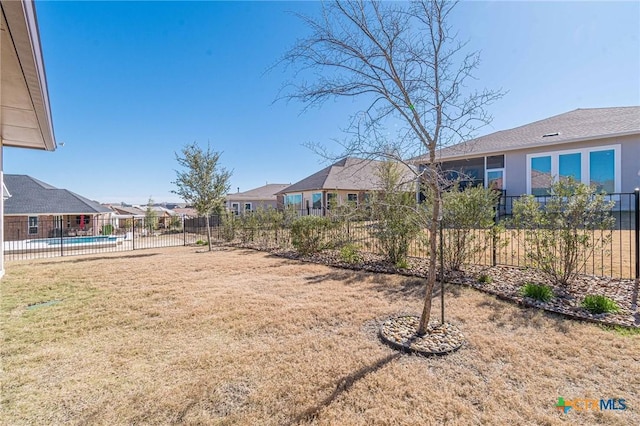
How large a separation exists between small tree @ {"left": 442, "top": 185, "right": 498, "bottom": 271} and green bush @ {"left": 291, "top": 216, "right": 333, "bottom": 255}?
11.8 ft

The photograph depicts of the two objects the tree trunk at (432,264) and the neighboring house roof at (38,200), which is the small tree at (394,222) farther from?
the neighboring house roof at (38,200)

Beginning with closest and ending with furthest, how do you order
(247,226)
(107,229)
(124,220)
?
(247,226) → (107,229) → (124,220)

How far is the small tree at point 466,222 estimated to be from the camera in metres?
5.31

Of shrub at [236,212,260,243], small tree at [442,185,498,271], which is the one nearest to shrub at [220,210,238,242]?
shrub at [236,212,260,243]

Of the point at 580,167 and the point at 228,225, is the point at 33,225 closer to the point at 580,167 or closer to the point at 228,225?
the point at 228,225

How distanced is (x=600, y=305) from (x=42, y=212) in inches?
1254

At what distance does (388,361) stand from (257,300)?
255cm

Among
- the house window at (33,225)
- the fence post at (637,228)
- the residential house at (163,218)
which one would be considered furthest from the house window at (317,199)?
the house window at (33,225)

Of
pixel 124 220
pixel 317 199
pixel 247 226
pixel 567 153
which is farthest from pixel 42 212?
pixel 567 153

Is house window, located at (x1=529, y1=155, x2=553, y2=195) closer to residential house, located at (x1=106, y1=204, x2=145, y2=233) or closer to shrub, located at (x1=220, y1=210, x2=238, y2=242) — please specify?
shrub, located at (x1=220, y1=210, x2=238, y2=242)

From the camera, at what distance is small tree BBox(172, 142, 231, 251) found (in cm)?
1157

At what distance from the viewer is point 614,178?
35.9ft

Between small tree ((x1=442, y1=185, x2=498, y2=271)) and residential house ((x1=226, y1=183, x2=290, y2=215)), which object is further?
residential house ((x1=226, y1=183, x2=290, y2=215))

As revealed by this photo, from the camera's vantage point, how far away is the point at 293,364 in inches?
102
